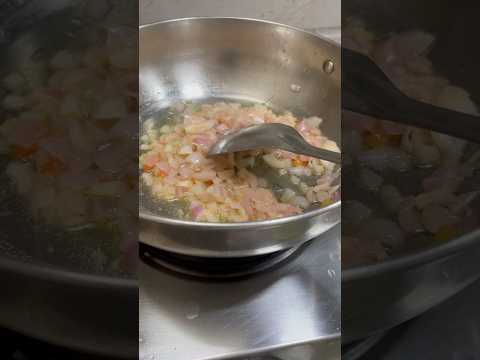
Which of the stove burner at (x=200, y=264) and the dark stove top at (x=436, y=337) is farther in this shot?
the stove burner at (x=200, y=264)

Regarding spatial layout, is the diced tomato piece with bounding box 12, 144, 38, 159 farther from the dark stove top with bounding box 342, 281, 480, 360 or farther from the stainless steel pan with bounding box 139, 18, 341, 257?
the stainless steel pan with bounding box 139, 18, 341, 257

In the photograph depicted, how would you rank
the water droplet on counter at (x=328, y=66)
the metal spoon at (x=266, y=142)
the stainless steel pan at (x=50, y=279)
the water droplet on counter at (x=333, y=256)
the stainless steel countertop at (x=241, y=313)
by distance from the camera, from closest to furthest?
the stainless steel pan at (x=50, y=279) → the stainless steel countertop at (x=241, y=313) → the water droplet on counter at (x=333, y=256) → the metal spoon at (x=266, y=142) → the water droplet on counter at (x=328, y=66)

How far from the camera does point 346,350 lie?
0.28m

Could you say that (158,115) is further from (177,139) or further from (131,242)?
(131,242)

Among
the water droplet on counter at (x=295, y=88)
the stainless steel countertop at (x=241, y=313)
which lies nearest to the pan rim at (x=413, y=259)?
the stainless steel countertop at (x=241, y=313)

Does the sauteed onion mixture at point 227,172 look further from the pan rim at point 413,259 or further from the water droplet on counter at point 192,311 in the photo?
the pan rim at point 413,259

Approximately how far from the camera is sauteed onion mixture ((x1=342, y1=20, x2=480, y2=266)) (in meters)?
0.22

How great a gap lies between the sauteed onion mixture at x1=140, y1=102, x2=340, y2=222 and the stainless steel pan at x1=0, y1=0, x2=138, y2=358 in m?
0.52

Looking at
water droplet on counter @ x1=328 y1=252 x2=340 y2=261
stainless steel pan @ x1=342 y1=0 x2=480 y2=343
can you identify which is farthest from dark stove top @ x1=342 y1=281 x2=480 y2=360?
water droplet on counter @ x1=328 y1=252 x2=340 y2=261

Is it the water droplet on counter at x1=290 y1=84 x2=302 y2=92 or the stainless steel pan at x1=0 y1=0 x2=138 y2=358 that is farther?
the water droplet on counter at x1=290 y1=84 x2=302 y2=92

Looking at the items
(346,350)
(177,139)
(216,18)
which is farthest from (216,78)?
(346,350)

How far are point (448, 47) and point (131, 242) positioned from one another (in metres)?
0.17

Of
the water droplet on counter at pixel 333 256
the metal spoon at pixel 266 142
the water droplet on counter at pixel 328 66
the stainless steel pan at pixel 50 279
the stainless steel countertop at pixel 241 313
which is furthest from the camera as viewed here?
the water droplet on counter at pixel 328 66

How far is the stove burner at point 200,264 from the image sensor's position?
0.70 metres
